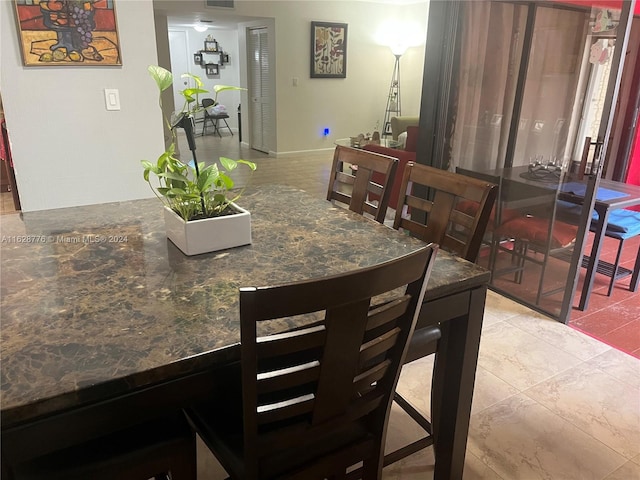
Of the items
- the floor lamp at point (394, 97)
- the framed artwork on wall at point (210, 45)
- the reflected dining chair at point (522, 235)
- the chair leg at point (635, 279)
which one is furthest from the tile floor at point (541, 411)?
the framed artwork on wall at point (210, 45)

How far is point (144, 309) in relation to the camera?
1.11 meters

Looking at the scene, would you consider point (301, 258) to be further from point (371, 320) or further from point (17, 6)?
point (17, 6)

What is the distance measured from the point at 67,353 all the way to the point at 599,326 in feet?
A: 9.27

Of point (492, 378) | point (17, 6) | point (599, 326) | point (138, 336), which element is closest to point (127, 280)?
point (138, 336)

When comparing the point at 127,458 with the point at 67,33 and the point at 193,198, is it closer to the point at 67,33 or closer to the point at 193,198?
the point at 193,198

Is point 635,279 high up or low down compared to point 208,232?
down

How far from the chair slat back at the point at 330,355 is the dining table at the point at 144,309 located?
4.9 inches

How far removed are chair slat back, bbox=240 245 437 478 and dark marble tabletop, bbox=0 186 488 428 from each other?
0.14 m

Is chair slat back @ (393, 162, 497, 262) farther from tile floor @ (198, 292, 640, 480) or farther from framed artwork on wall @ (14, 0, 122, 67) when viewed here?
framed artwork on wall @ (14, 0, 122, 67)

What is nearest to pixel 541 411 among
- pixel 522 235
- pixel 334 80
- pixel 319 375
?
pixel 522 235

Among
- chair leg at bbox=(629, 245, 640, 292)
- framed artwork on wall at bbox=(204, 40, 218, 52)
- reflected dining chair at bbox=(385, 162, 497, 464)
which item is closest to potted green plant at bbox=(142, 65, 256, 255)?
reflected dining chair at bbox=(385, 162, 497, 464)

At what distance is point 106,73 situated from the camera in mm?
2684

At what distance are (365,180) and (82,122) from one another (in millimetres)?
1688

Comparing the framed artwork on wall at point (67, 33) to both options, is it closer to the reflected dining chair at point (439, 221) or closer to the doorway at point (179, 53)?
the reflected dining chair at point (439, 221)
